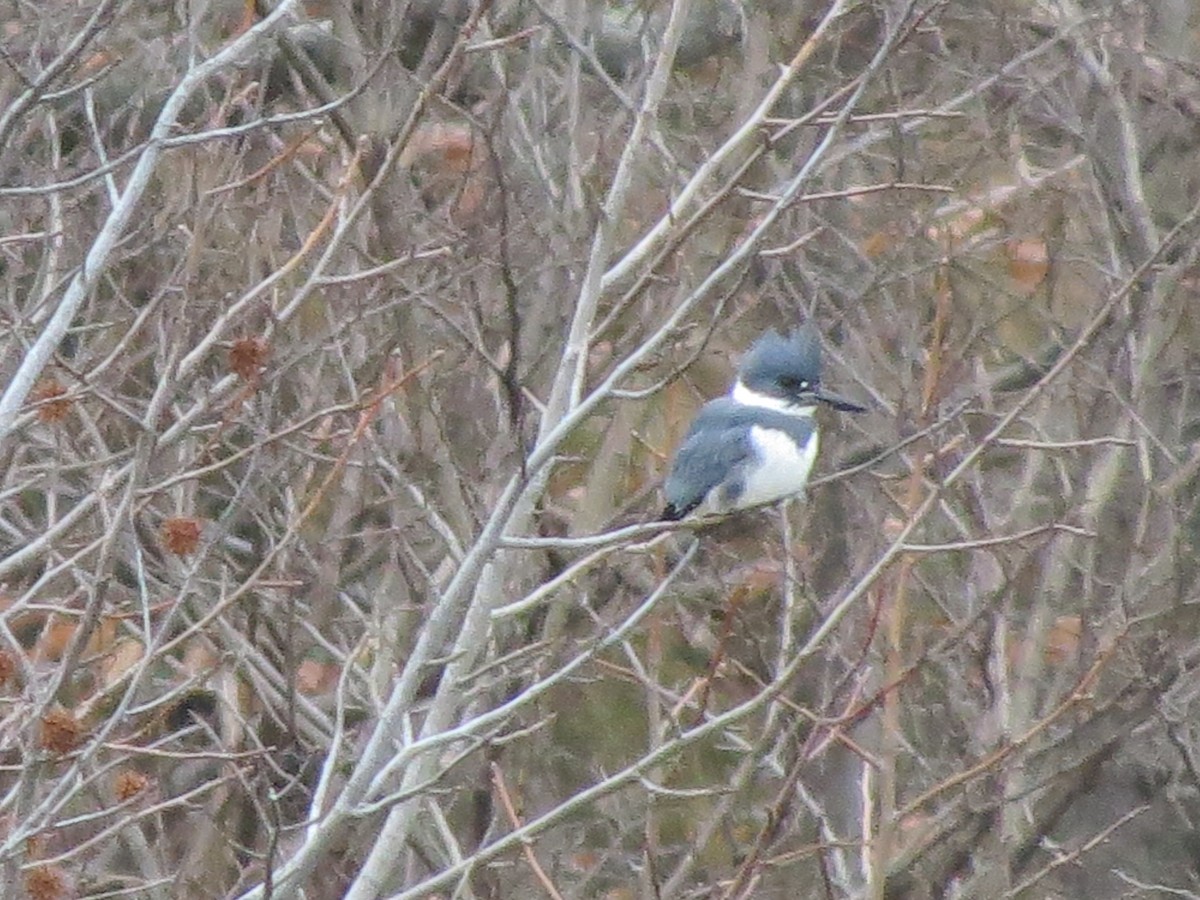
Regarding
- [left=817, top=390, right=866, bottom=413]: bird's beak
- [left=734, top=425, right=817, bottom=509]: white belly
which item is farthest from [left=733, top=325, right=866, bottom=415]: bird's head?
[left=734, top=425, right=817, bottom=509]: white belly

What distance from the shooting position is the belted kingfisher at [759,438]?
5.02 meters

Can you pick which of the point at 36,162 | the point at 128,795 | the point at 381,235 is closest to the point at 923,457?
the point at 128,795

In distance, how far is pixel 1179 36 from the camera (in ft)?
21.8

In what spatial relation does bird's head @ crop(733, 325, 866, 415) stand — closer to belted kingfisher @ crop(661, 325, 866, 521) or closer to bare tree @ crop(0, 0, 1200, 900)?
belted kingfisher @ crop(661, 325, 866, 521)

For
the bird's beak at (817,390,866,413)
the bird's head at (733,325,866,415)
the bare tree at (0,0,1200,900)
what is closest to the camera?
the bare tree at (0,0,1200,900)

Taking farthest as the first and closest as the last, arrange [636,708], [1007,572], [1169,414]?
[636,708] → [1169,414] → [1007,572]

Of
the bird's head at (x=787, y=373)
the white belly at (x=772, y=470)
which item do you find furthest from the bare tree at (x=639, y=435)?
the bird's head at (x=787, y=373)

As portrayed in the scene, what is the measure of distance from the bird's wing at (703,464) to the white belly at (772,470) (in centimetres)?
4

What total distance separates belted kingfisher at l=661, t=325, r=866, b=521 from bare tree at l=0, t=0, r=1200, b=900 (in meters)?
0.13

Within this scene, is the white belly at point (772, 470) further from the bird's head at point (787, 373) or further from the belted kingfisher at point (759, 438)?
the bird's head at point (787, 373)

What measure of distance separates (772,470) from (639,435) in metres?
1.14

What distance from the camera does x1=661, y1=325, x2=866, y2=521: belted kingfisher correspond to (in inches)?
198

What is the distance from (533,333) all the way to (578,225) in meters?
0.32

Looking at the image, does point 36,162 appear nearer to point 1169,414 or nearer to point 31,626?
point 31,626
